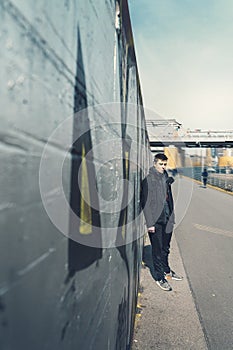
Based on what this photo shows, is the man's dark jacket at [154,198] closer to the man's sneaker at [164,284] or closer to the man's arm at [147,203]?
the man's arm at [147,203]

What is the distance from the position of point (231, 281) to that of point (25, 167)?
4.62m

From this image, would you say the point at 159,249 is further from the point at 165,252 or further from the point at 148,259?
the point at 148,259

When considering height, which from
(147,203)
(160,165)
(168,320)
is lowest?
(168,320)

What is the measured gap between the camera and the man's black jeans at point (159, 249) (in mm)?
4238

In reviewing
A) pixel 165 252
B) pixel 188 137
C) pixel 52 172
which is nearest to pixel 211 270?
pixel 165 252

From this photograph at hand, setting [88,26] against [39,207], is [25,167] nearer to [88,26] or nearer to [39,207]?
[39,207]

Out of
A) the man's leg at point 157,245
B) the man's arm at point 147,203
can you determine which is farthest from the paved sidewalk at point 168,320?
the man's arm at point 147,203

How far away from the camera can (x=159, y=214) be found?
14.2 feet

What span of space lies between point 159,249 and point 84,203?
12.2 feet

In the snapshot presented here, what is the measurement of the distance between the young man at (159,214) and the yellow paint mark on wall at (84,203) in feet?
10.7

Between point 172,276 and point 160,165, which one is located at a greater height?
point 160,165

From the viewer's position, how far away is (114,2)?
1.30 metres

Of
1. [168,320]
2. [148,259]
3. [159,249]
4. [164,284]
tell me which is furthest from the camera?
[148,259]

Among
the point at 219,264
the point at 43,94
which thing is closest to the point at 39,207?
the point at 43,94
